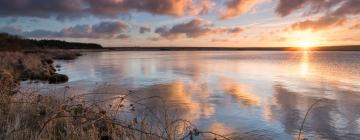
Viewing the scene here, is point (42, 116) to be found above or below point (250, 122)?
above

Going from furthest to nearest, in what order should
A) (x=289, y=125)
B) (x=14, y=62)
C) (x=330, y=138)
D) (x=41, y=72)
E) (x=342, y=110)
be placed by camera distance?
(x=14, y=62) → (x=41, y=72) → (x=342, y=110) → (x=289, y=125) → (x=330, y=138)

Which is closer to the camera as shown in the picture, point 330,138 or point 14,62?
point 330,138

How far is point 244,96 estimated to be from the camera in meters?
17.1

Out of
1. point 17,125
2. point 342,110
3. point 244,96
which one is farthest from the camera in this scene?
point 244,96

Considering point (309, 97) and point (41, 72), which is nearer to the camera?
point (309, 97)

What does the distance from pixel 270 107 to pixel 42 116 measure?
30.6 feet

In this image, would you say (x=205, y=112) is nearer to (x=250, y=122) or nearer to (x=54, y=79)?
(x=250, y=122)

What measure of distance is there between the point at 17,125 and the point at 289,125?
7771 millimetres

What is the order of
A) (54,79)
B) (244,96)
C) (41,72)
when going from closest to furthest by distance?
(244,96), (54,79), (41,72)

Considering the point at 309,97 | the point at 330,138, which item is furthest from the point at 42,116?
the point at 309,97

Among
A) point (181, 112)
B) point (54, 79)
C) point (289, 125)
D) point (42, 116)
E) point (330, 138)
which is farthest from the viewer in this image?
point (54, 79)

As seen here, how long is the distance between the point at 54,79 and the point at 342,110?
1819 cm

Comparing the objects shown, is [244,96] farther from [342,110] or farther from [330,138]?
[330,138]

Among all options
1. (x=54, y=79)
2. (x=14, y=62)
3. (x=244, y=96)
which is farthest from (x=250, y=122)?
(x=14, y=62)
